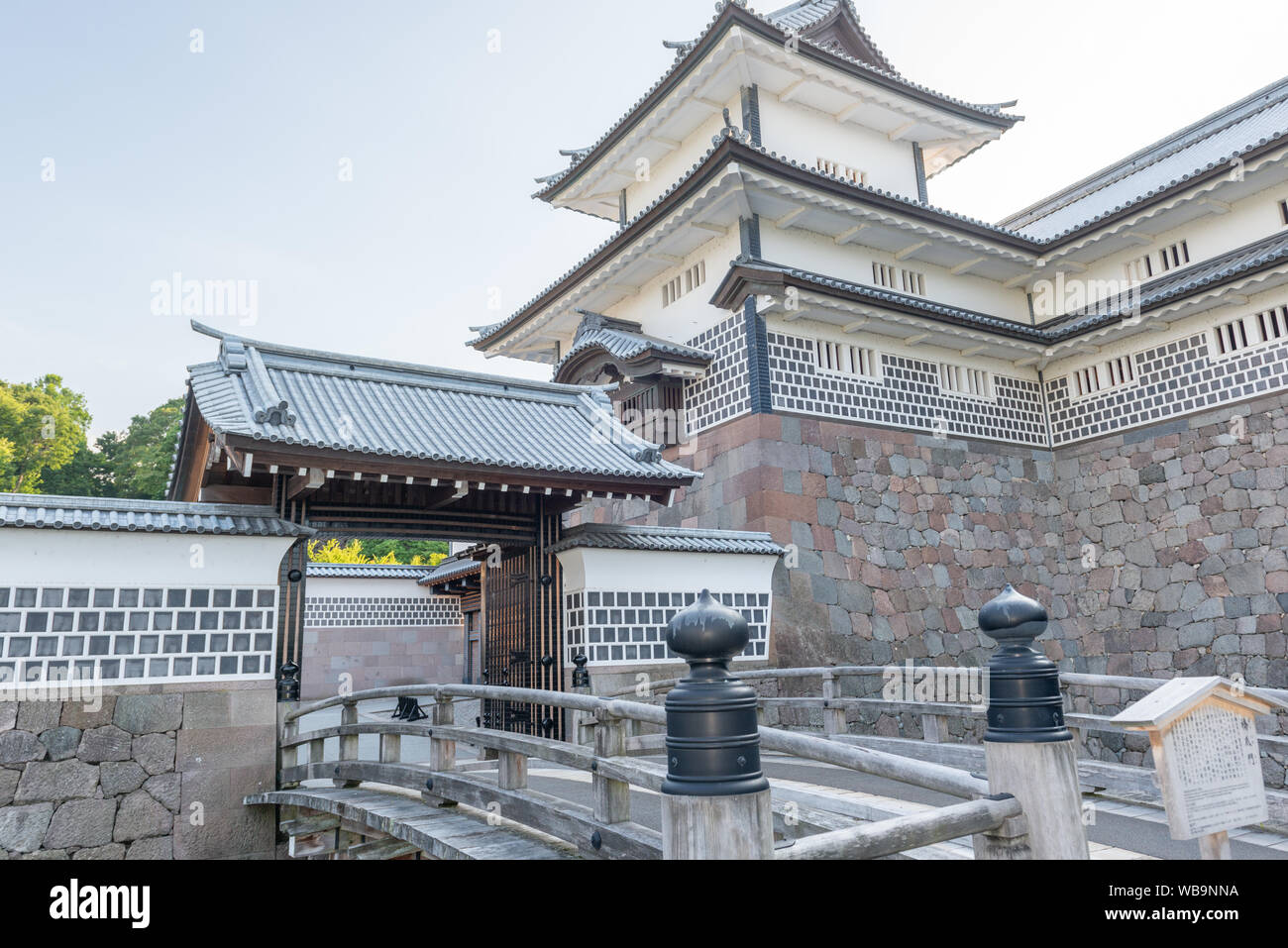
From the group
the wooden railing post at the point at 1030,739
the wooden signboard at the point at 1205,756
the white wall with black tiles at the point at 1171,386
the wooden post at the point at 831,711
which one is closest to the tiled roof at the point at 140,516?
the wooden post at the point at 831,711

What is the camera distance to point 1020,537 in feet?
50.6

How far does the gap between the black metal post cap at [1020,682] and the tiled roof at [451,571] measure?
48.6 ft

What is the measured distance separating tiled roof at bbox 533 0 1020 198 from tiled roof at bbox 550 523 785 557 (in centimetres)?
903

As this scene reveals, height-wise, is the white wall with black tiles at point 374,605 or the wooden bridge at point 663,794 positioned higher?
the white wall with black tiles at point 374,605

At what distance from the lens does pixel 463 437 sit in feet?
33.9

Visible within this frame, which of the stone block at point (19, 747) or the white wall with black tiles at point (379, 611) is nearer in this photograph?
the stone block at point (19, 747)

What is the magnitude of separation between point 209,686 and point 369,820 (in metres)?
2.67

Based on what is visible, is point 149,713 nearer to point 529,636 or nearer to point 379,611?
point 529,636

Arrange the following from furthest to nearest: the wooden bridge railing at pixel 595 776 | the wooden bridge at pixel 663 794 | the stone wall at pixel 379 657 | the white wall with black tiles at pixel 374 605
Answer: the white wall with black tiles at pixel 374 605, the stone wall at pixel 379 657, the wooden bridge railing at pixel 595 776, the wooden bridge at pixel 663 794

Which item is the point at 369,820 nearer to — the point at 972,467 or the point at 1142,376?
the point at 972,467

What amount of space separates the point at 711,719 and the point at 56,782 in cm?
803

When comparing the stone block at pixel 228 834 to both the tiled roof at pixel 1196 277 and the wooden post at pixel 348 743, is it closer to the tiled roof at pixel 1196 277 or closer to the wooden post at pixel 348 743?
the wooden post at pixel 348 743

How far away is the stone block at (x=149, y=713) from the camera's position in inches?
322
